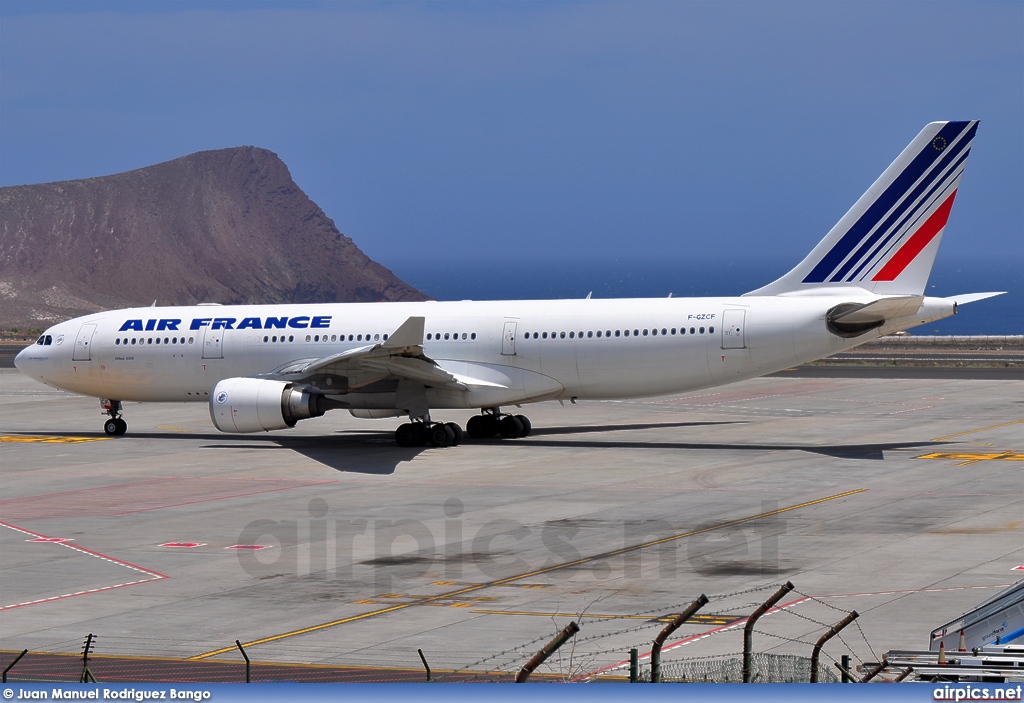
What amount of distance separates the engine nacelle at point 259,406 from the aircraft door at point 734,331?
1130cm

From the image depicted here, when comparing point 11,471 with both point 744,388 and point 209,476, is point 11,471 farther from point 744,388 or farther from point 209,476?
point 744,388

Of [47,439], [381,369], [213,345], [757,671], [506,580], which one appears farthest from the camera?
A: [47,439]

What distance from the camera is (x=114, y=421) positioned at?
144 feet

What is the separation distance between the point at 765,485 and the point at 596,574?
1032cm

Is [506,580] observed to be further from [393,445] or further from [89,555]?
[393,445]

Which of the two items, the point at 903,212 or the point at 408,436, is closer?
the point at 903,212

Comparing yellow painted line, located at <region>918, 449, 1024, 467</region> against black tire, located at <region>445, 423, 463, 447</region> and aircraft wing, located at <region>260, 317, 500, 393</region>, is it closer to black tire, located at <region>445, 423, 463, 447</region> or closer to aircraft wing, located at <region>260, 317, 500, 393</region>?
aircraft wing, located at <region>260, 317, 500, 393</region>

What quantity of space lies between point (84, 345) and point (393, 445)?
1123cm

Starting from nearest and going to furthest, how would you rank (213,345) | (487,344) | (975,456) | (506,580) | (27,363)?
(506,580) < (975,456) < (487,344) < (213,345) < (27,363)

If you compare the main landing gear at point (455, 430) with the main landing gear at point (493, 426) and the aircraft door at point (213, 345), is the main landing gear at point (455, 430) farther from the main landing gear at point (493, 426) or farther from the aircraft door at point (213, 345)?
the aircraft door at point (213, 345)

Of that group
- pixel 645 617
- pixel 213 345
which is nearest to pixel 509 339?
pixel 213 345

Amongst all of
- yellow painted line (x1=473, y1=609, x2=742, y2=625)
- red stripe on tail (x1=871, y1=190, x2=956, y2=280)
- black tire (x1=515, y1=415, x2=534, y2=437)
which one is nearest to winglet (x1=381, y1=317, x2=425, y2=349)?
black tire (x1=515, y1=415, x2=534, y2=437)

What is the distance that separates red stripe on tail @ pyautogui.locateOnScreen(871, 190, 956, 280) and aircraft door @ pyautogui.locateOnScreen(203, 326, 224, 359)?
19.6 metres

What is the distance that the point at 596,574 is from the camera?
68.7 feet
